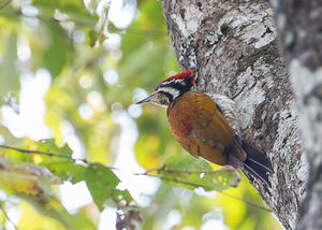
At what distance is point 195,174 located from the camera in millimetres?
3885

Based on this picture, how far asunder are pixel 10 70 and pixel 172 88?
200cm

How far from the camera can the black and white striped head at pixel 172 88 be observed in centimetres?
366

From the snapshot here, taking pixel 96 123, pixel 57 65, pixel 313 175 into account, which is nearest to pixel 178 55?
pixel 57 65

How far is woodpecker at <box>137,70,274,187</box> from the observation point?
3.23m

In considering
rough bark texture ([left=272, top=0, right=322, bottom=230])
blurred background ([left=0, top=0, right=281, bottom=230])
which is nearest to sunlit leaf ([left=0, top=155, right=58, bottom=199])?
blurred background ([left=0, top=0, right=281, bottom=230])

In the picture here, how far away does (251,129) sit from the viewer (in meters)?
2.78

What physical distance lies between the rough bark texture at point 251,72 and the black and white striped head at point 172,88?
13 centimetres

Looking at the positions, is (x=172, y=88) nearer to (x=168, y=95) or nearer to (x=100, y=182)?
(x=168, y=95)

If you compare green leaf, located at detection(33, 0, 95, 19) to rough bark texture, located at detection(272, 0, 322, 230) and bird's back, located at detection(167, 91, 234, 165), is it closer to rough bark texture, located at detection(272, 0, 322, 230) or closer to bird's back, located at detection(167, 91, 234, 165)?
bird's back, located at detection(167, 91, 234, 165)

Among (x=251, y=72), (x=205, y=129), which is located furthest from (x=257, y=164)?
(x=205, y=129)

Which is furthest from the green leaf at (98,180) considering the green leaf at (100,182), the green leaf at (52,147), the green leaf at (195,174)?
the green leaf at (195,174)

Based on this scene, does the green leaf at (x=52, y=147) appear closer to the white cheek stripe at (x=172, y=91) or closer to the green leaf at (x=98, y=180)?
the green leaf at (x=98, y=180)

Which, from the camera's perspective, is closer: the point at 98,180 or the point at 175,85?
the point at 98,180

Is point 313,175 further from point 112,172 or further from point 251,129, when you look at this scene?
point 112,172
